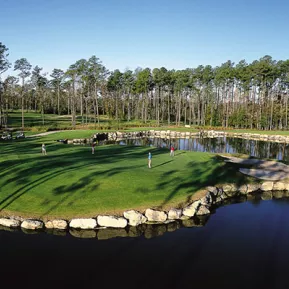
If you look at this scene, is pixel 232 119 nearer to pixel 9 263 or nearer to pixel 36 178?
pixel 36 178

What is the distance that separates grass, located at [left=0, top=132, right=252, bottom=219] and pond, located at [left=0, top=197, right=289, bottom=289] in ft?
7.61

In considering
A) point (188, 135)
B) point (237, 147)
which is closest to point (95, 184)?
point (237, 147)

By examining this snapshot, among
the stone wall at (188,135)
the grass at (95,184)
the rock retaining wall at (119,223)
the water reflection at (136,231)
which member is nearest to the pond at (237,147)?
the stone wall at (188,135)

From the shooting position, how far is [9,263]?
11180mm

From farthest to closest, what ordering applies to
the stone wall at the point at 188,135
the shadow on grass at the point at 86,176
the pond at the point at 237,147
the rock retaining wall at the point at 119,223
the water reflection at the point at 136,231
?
the stone wall at the point at 188,135, the pond at the point at 237,147, the shadow on grass at the point at 86,176, the rock retaining wall at the point at 119,223, the water reflection at the point at 136,231

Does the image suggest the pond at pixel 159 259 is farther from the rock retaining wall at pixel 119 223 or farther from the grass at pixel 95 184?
the grass at pixel 95 184

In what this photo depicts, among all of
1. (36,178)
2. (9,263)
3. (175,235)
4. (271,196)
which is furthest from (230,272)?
(36,178)

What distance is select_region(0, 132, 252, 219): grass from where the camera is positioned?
52.3 ft

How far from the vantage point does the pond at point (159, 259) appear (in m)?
10.1

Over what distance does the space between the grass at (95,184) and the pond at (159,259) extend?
2.32 metres

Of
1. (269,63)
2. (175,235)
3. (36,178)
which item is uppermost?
(269,63)

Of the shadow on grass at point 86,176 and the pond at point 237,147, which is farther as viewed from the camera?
the pond at point 237,147

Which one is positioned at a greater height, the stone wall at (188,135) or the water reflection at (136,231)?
the stone wall at (188,135)

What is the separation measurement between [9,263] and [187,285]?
6.92 meters
